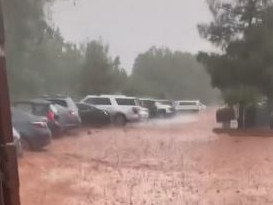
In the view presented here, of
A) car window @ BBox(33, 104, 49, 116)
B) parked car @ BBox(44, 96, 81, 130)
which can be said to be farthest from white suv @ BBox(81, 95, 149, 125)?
car window @ BBox(33, 104, 49, 116)

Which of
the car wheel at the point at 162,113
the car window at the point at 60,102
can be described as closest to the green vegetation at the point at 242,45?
the car wheel at the point at 162,113

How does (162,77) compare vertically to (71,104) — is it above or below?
above

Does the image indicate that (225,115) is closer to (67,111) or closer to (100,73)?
(67,111)

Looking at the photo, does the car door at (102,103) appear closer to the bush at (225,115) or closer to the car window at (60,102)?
the car window at (60,102)

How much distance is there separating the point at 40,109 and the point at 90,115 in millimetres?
1052

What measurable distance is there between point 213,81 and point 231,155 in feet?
4.68

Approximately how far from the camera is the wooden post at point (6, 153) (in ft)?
4.21

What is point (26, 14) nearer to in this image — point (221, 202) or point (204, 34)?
point (221, 202)

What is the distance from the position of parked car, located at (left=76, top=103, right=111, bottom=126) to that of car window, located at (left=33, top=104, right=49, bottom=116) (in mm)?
423

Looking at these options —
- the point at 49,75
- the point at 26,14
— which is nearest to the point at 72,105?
the point at 49,75

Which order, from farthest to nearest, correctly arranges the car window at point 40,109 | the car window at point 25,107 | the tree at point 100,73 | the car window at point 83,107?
the car window at point 83,107 < the tree at point 100,73 < the car window at point 40,109 < the car window at point 25,107

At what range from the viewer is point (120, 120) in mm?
9469

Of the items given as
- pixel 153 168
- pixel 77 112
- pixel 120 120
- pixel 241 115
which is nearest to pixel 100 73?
pixel 77 112

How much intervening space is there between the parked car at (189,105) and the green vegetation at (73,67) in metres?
0.10
